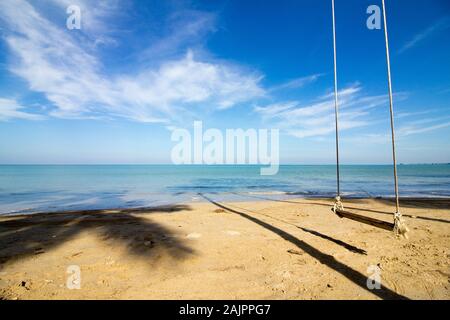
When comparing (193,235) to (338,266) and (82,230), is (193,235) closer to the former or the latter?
(82,230)

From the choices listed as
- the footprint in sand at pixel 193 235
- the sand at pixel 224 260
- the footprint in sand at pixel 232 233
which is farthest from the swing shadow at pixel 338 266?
the footprint in sand at pixel 193 235

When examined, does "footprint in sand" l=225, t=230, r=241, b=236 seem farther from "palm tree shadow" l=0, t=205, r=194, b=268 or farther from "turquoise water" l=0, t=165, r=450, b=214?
"turquoise water" l=0, t=165, r=450, b=214

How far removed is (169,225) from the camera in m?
8.73

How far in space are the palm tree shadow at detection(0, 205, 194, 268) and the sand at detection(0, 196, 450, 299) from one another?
0.09 feet

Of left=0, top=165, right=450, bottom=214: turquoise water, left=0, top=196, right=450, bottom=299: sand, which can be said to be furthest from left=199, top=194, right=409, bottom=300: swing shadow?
left=0, top=165, right=450, bottom=214: turquoise water

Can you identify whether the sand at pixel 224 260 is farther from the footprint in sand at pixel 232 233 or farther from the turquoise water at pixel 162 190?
the turquoise water at pixel 162 190

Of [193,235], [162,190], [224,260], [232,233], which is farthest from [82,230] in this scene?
[162,190]

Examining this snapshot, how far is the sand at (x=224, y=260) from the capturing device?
13.3ft

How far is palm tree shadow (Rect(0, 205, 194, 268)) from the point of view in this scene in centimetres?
599
